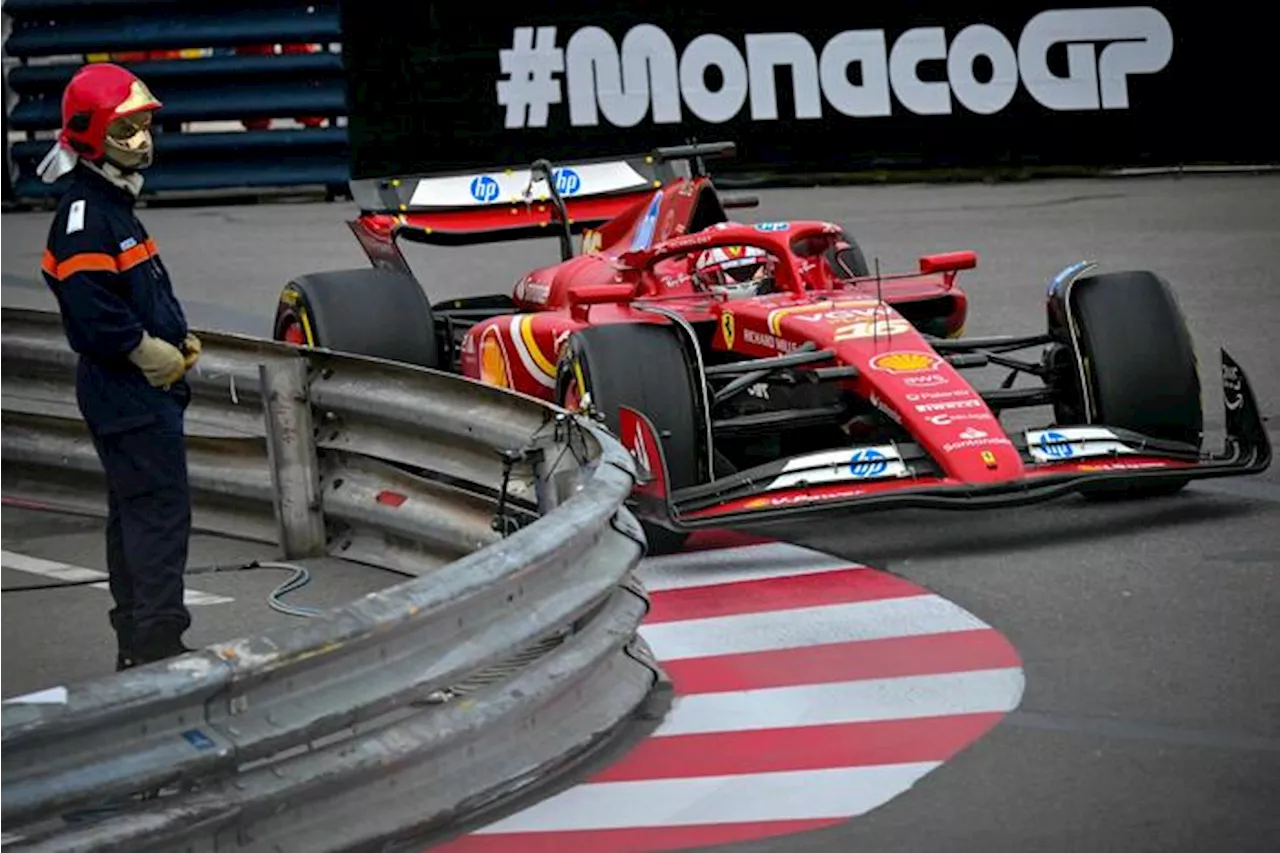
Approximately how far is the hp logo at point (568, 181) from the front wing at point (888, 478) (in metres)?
3.44

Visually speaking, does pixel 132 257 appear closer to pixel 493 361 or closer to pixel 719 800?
pixel 719 800

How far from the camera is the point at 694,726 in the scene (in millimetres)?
6582

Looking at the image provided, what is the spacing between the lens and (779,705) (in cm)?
678

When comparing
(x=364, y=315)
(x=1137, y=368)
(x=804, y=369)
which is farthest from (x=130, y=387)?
(x=364, y=315)

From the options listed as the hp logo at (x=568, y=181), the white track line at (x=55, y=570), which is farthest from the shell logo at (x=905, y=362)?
the hp logo at (x=568, y=181)

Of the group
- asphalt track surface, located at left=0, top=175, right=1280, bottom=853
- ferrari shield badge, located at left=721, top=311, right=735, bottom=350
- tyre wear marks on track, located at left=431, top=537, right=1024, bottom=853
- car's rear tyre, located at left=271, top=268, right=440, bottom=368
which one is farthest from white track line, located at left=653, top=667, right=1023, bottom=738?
car's rear tyre, located at left=271, top=268, right=440, bottom=368

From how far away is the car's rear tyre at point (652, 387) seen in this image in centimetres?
859

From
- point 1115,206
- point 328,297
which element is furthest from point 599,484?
point 1115,206

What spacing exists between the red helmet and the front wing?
6.30ft

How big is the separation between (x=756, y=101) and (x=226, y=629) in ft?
40.4

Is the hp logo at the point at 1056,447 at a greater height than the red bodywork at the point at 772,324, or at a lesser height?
lesser

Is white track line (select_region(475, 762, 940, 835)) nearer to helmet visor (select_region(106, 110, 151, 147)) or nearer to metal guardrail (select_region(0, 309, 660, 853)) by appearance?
metal guardrail (select_region(0, 309, 660, 853))

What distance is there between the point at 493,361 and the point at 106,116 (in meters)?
3.43

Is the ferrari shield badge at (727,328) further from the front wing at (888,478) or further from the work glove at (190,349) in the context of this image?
the work glove at (190,349)
